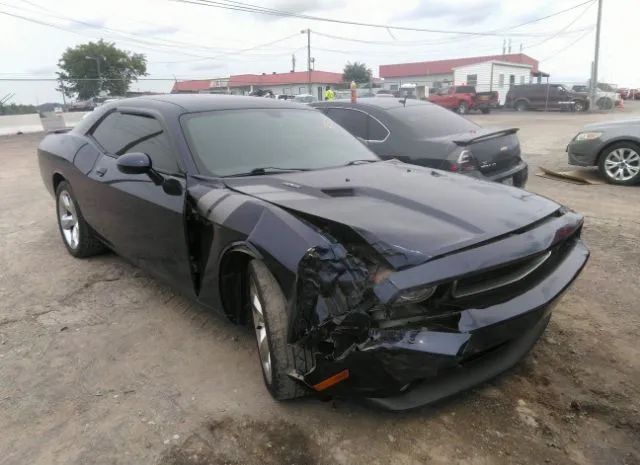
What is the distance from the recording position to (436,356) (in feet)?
6.82

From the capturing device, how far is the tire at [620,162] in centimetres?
784

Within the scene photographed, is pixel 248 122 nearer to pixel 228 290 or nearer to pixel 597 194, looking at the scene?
pixel 228 290

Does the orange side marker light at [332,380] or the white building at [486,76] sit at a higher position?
the white building at [486,76]

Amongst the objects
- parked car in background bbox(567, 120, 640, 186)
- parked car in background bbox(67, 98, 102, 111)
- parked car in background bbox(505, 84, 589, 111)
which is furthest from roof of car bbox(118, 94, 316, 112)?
parked car in background bbox(505, 84, 589, 111)

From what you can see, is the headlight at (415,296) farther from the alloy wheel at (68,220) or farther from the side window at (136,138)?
the alloy wheel at (68,220)

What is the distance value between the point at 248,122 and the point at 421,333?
2.17 meters

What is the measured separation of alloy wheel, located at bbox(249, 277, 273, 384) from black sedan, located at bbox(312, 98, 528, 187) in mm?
3155

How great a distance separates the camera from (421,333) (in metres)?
2.10

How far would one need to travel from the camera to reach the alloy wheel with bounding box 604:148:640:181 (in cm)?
785

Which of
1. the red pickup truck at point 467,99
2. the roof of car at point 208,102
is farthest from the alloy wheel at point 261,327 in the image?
the red pickup truck at point 467,99

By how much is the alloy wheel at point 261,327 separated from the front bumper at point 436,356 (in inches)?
16.3

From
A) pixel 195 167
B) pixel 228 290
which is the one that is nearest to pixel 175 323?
pixel 228 290

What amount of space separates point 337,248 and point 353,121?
448 centimetres

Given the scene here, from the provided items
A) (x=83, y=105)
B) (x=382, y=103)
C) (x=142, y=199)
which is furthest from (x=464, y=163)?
(x=83, y=105)
